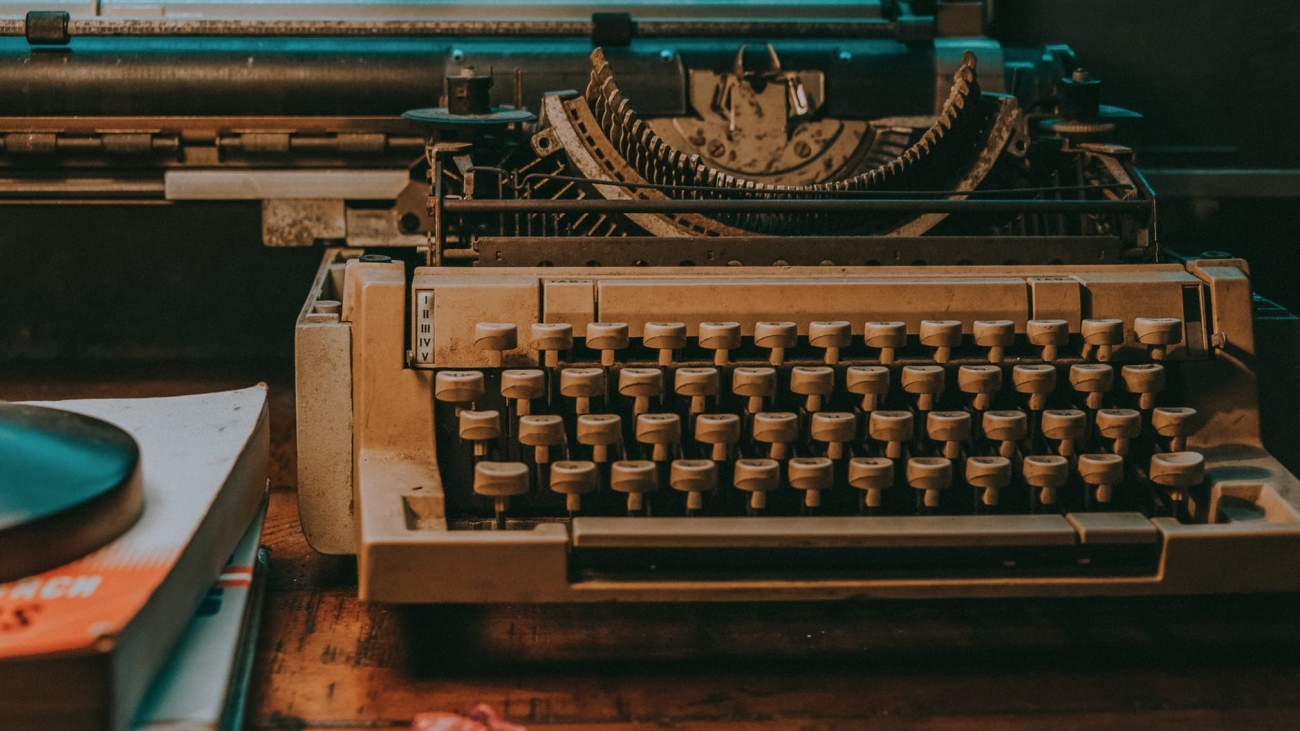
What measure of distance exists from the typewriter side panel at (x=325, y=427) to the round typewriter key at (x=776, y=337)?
1.63 ft

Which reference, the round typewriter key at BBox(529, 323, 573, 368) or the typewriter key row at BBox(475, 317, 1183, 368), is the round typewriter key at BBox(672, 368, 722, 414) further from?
the round typewriter key at BBox(529, 323, 573, 368)

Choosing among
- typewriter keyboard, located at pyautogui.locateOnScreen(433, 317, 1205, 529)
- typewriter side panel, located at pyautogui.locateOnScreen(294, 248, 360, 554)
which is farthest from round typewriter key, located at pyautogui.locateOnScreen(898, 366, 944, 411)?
A: typewriter side panel, located at pyautogui.locateOnScreen(294, 248, 360, 554)

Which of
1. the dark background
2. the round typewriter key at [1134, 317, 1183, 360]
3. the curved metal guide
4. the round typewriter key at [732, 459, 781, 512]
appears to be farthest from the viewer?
the dark background

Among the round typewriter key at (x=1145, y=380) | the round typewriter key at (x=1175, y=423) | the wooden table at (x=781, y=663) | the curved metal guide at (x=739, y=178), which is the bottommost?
the wooden table at (x=781, y=663)

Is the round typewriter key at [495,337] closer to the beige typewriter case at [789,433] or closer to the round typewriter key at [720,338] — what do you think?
the beige typewriter case at [789,433]

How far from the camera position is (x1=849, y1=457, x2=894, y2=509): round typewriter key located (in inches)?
58.6

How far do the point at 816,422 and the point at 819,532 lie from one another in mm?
151

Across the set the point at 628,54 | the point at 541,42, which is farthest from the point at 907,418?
the point at 541,42

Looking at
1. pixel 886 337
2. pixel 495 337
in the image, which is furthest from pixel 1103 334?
pixel 495 337

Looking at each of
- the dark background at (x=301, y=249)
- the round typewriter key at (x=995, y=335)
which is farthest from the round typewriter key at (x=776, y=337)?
the dark background at (x=301, y=249)

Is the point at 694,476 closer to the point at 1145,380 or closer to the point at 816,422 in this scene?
the point at 816,422

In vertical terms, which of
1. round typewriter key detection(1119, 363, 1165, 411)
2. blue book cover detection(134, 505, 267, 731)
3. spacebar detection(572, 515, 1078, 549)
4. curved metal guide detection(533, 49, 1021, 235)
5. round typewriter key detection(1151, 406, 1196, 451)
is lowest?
blue book cover detection(134, 505, 267, 731)

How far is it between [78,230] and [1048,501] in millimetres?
1758

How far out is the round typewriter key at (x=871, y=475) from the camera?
1489 mm
